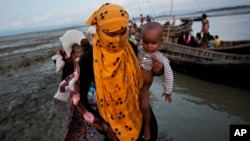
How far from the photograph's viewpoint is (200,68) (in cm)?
864

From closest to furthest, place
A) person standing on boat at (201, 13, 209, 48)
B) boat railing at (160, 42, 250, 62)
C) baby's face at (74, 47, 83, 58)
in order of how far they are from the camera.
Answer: baby's face at (74, 47, 83, 58)
boat railing at (160, 42, 250, 62)
person standing on boat at (201, 13, 209, 48)

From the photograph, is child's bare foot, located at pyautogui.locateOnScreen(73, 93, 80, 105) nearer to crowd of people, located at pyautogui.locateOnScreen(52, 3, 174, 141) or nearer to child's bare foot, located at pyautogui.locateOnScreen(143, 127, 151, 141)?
crowd of people, located at pyautogui.locateOnScreen(52, 3, 174, 141)

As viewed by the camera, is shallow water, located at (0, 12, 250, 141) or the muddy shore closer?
shallow water, located at (0, 12, 250, 141)

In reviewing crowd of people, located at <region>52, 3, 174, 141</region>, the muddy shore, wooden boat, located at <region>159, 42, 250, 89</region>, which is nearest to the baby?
crowd of people, located at <region>52, 3, 174, 141</region>

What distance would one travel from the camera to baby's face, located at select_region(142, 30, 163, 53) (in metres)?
1.94

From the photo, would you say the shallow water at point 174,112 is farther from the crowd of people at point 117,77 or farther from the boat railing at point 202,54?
the crowd of people at point 117,77

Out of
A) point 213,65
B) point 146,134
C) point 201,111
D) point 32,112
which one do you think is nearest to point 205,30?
point 213,65

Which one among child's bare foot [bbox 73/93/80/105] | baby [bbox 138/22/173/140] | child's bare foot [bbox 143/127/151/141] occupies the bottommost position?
child's bare foot [bbox 143/127/151/141]

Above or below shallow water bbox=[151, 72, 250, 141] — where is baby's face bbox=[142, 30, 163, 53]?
above

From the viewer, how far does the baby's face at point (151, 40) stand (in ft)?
6.37

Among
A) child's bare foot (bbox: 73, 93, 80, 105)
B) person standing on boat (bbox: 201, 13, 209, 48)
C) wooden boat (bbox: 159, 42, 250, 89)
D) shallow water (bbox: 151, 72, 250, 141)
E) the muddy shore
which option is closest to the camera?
child's bare foot (bbox: 73, 93, 80, 105)

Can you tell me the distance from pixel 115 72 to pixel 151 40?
449mm

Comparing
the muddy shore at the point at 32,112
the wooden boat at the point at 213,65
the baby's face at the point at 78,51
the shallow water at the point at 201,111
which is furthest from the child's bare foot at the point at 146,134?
the wooden boat at the point at 213,65

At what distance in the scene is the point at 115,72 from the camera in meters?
1.68
